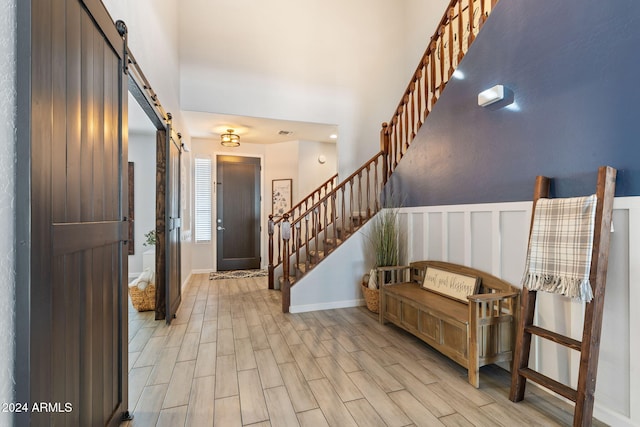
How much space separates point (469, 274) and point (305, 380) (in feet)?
5.38

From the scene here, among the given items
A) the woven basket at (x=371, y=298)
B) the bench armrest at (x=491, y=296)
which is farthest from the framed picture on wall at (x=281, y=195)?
the bench armrest at (x=491, y=296)

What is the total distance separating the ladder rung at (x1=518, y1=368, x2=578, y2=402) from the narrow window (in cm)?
563

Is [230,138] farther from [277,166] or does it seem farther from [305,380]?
[305,380]

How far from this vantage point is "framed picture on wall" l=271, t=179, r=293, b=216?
638 centimetres

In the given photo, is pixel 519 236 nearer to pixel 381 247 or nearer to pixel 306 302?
pixel 381 247

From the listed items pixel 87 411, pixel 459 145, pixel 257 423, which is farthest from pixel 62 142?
pixel 459 145

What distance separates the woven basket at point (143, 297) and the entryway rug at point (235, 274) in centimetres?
191

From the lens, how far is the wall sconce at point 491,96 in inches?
90.2

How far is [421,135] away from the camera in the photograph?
134 inches

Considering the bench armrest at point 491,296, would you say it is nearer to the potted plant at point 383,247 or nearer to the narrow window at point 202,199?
the potted plant at point 383,247

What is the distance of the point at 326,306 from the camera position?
3.87 metres

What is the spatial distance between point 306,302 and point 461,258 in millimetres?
1918

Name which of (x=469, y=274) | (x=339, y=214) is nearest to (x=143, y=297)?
(x=339, y=214)

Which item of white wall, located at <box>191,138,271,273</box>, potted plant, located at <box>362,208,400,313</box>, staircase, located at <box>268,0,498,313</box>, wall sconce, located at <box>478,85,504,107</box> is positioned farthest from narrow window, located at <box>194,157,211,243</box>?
wall sconce, located at <box>478,85,504,107</box>
